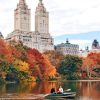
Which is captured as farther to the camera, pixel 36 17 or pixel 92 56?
pixel 36 17

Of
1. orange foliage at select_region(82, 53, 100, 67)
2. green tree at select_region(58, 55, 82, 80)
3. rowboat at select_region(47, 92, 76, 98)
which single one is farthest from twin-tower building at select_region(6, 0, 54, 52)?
rowboat at select_region(47, 92, 76, 98)

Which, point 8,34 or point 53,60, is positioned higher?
point 8,34

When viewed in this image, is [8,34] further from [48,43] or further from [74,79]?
[74,79]

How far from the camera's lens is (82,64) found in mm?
88562

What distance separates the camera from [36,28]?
591 ft

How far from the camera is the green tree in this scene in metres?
83.1

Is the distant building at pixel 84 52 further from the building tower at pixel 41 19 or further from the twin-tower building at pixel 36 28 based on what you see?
the building tower at pixel 41 19

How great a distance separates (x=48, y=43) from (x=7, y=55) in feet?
350

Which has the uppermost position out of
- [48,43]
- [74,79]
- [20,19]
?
[20,19]

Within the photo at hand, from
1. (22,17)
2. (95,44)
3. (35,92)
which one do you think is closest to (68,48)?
(95,44)

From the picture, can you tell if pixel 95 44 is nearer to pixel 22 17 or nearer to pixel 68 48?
pixel 68 48

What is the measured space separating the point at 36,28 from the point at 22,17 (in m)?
8.25

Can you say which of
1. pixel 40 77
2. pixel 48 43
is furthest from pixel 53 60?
pixel 48 43

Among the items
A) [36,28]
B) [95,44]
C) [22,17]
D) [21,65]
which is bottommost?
[21,65]
